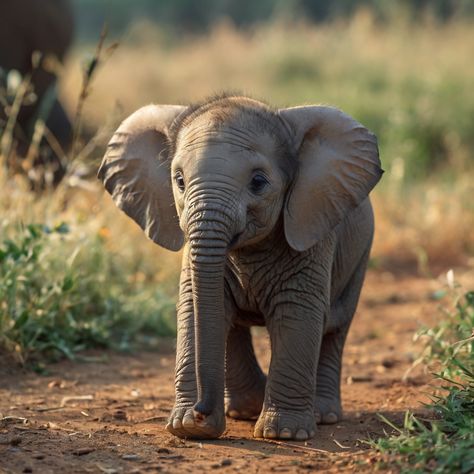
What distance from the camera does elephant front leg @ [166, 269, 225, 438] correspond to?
5.02 metres

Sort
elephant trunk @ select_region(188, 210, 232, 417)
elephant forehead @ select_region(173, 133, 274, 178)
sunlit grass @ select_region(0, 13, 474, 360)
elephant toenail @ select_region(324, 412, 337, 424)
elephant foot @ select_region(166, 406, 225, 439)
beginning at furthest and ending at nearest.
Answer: sunlit grass @ select_region(0, 13, 474, 360), elephant toenail @ select_region(324, 412, 337, 424), elephant foot @ select_region(166, 406, 225, 439), elephant forehead @ select_region(173, 133, 274, 178), elephant trunk @ select_region(188, 210, 232, 417)

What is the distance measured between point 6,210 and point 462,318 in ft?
10.5

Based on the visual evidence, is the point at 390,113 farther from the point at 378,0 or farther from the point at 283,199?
the point at 378,0

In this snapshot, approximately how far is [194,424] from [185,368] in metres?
0.31

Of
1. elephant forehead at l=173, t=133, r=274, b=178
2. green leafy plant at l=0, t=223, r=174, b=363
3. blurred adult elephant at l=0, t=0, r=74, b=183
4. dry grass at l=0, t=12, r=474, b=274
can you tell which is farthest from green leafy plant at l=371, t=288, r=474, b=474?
blurred adult elephant at l=0, t=0, r=74, b=183

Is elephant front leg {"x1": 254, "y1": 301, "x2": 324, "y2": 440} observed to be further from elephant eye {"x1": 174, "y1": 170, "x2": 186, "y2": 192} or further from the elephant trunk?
elephant eye {"x1": 174, "y1": 170, "x2": 186, "y2": 192}

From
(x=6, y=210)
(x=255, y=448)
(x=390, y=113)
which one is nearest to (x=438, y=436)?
(x=255, y=448)

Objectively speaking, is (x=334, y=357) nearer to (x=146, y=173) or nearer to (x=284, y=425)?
(x=284, y=425)

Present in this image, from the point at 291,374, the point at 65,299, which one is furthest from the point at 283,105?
the point at 65,299

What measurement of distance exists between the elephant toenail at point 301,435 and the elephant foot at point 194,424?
399 millimetres

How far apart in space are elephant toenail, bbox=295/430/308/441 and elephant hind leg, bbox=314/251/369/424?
1.56ft

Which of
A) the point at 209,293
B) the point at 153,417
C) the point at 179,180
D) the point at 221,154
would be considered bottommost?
the point at 153,417

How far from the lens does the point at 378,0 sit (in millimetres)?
29031

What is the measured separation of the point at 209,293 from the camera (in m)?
4.71
